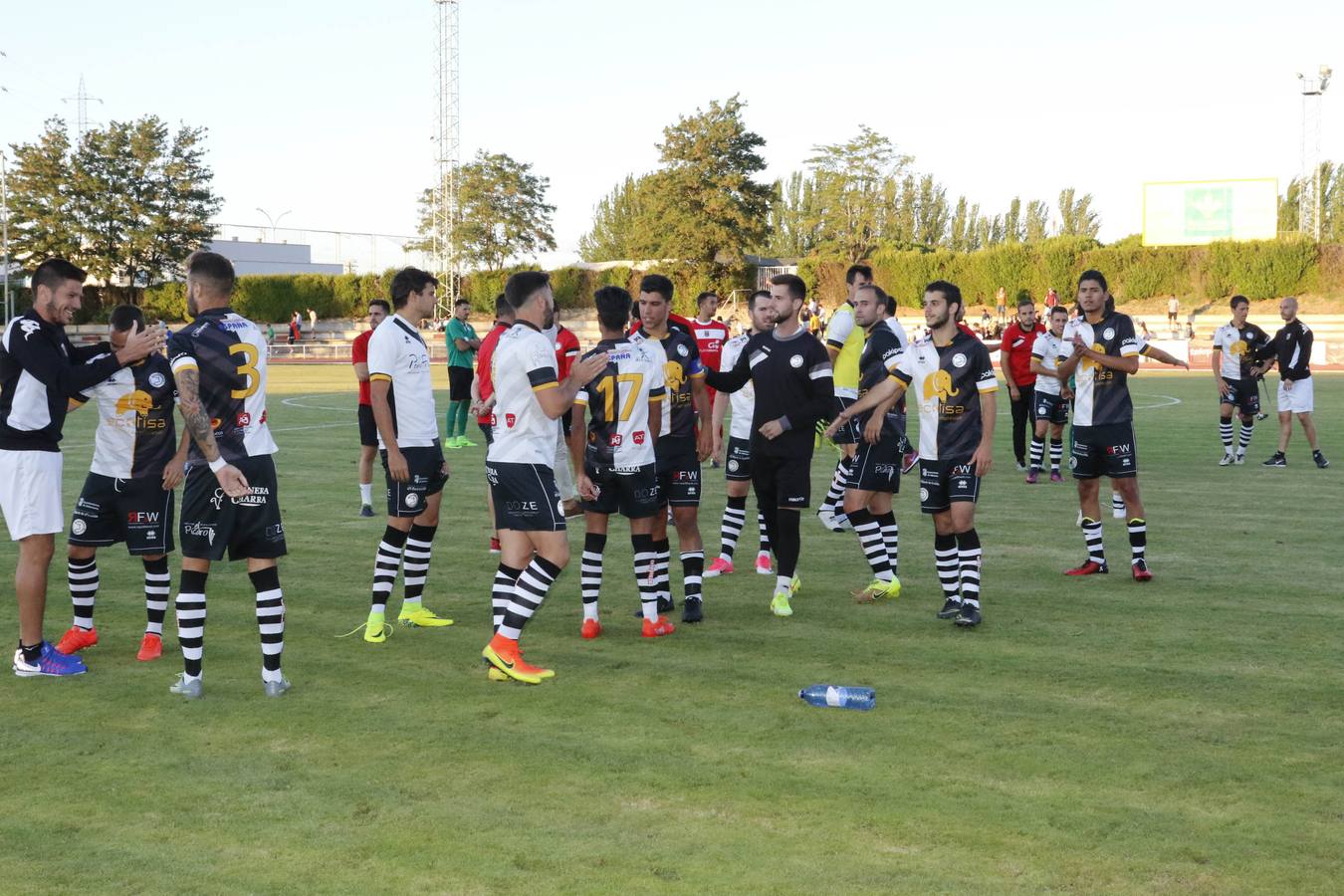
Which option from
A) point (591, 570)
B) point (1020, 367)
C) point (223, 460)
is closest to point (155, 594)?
point (223, 460)

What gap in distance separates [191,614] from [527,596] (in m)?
1.76

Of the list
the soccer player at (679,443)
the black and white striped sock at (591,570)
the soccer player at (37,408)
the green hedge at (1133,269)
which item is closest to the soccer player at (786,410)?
the soccer player at (679,443)

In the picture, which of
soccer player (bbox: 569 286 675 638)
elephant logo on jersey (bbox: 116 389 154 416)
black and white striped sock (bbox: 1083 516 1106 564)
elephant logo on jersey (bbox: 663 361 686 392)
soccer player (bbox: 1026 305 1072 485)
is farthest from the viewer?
soccer player (bbox: 1026 305 1072 485)

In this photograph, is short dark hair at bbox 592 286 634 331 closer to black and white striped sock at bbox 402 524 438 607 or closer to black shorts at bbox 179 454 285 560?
black and white striped sock at bbox 402 524 438 607

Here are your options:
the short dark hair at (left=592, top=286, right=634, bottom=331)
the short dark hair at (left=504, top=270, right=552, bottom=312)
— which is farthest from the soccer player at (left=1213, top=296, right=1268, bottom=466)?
the short dark hair at (left=504, top=270, right=552, bottom=312)

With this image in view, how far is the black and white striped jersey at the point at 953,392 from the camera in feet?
27.0

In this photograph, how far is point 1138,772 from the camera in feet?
17.6

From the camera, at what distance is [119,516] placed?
7414 millimetres

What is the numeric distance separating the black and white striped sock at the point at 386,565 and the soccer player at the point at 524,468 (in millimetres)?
1241

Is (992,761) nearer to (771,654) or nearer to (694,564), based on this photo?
(771,654)

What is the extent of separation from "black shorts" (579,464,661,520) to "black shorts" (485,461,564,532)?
963 mm

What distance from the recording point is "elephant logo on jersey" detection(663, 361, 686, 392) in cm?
841

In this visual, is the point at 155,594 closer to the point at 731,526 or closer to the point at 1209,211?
the point at 731,526

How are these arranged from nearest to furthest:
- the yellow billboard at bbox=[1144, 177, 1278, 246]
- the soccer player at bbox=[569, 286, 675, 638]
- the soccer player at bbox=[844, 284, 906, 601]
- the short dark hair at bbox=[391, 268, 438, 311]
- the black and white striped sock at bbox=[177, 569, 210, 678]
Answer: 1. the black and white striped sock at bbox=[177, 569, 210, 678]
2. the soccer player at bbox=[569, 286, 675, 638]
3. the short dark hair at bbox=[391, 268, 438, 311]
4. the soccer player at bbox=[844, 284, 906, 601]
5. the yellow billboard at bbox=[1144, 177, 1278, 246]
